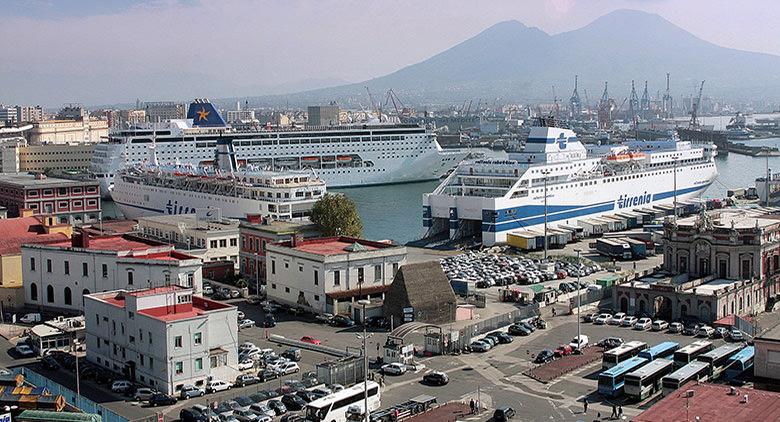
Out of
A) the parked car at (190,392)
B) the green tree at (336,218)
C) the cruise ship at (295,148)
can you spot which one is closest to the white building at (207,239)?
the green tree at (336,218)

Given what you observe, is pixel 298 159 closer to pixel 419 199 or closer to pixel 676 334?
pixel 419 199

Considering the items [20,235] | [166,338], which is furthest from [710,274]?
[20,235]

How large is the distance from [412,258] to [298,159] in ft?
77.2

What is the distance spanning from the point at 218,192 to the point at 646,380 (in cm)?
2129

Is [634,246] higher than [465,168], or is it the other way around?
[465,168]

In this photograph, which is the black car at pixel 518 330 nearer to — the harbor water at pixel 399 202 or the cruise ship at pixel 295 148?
the harbor water at pixel 399 202

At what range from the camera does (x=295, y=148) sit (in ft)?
159

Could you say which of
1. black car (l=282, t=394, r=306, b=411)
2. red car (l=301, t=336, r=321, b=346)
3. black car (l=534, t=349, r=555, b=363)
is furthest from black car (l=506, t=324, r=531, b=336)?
black car (l=282, t=394, r=306, b=411)

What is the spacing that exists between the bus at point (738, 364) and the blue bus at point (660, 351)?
1.08 m

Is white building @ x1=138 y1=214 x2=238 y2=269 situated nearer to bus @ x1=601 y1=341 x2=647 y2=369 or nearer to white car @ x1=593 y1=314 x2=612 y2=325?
white car @ x1=593 y1=314 x2=612 y2=325

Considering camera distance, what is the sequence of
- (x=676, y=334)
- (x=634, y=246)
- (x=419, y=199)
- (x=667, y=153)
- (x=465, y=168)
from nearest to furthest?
(x=676, y=334) < (x=634, y=246) < (x=465, y=168) < (x=667, y=153) < (x=419, y=199)

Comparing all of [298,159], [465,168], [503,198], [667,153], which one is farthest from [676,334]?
[298,159]

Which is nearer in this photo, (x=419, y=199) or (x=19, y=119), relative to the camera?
(x=419, y=199)

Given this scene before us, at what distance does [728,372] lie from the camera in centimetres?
1318
